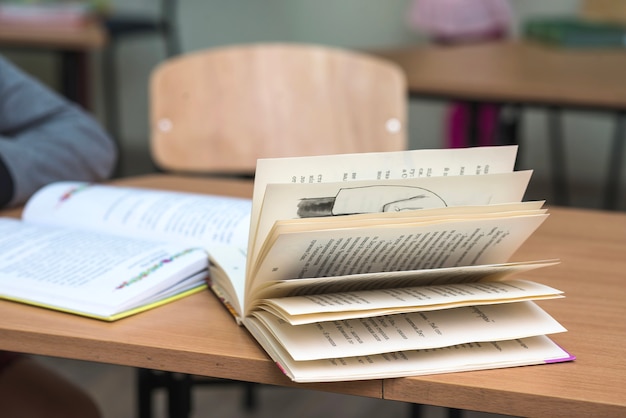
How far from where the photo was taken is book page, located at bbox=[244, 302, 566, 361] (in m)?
0.62

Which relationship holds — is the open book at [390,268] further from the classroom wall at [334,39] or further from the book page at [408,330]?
the classroom wall at [334,39]

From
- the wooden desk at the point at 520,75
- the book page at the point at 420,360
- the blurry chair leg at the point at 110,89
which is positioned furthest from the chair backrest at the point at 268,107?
the blurry chair leg at the point at 110,89

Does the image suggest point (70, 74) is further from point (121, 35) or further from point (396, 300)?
point (396, 300)

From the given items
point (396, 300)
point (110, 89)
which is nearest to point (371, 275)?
point (396, 300)

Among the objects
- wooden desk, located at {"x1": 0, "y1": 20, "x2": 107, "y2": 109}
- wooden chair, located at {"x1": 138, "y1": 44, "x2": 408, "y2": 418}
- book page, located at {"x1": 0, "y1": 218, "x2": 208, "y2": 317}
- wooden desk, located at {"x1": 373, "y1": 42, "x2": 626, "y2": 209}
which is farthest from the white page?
wooden desk, located at {"x1": 0, "y1": 20, "x2": 107, "y2": 109}

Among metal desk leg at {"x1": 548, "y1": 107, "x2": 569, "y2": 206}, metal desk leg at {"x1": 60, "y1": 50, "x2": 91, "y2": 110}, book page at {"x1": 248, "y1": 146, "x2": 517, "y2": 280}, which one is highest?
book page at {"x1": 248, "y1": 146, "x2": 517, "y2": 280}

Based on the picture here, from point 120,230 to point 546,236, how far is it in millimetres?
445

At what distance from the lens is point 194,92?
59.7 inches

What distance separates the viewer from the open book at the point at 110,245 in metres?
0.73

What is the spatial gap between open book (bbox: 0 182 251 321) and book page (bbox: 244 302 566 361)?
11 centimetres

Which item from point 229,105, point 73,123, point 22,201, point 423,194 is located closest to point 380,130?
point 229,105

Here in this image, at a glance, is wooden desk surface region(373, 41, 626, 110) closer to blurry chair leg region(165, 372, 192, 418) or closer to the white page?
blurry chair leg region(165, 372, 192, 418)

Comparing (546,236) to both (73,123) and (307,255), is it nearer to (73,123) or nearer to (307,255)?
(307,255)

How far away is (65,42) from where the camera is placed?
2.87 m
